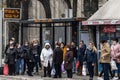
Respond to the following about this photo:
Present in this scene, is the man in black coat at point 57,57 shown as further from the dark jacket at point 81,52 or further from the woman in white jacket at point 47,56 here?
the dark jacket at point 81,52

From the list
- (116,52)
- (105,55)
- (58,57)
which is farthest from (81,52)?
(105,55)

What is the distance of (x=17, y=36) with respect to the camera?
115 feet

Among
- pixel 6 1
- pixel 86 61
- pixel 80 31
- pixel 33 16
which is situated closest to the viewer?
pixel 86 61

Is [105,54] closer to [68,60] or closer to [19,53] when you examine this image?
[68,60]

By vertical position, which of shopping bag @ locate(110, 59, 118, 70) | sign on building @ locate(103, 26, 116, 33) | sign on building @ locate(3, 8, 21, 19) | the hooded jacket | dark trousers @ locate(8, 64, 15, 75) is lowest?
dark trousers @ locate(8, 64, 15, 75)

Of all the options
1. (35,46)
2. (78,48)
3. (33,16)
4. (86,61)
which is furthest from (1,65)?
(33,16)

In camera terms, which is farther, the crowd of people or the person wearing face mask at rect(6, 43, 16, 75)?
the person wearing face mask at rect(6, 43, 16, 75)

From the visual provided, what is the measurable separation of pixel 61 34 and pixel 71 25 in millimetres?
1025

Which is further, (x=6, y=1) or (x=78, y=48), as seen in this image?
(x=6, y=1)

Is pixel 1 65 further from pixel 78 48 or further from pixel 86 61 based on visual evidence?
pixel 86 61

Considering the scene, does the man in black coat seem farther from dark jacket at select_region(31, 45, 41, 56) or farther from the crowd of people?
dark jacket at select_region(31, 45, 41, 56)

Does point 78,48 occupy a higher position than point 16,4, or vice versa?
point 16,4

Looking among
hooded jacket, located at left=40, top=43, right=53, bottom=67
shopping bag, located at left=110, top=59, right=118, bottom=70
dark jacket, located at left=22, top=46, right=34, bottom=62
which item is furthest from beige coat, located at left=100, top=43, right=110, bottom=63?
dark jacket, located at left=22, top=46, right=34, bottom=62

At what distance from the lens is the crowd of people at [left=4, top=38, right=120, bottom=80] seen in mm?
24223
